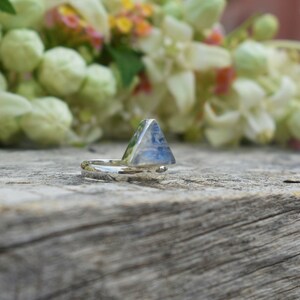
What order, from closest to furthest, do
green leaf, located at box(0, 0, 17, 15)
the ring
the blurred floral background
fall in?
1. the ring
2. green leaf, located at box(0, 0, 17, 15)
3. the blurred floral background

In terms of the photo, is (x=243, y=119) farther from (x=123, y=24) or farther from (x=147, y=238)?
(x=147, y=238)

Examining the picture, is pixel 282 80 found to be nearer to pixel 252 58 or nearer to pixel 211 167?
pixel 252 58

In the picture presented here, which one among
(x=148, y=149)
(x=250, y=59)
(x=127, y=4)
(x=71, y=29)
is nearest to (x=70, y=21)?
(x=71, y=29)

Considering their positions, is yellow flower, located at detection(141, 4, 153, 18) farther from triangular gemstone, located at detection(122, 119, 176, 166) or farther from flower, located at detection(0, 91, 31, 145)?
triangular gemstone, located at detection(122, 119, 176, 166)

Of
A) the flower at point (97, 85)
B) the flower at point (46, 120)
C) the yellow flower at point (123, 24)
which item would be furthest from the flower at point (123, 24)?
the flower at point (46, 120)

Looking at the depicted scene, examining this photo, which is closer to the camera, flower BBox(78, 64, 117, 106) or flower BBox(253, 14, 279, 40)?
flower BBox(78, 64, 117, 106)

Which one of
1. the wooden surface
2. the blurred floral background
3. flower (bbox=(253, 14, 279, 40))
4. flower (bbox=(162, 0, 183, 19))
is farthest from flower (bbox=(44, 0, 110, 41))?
the wooden surface
